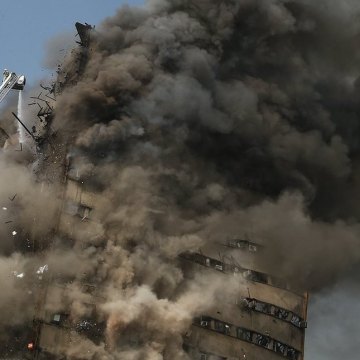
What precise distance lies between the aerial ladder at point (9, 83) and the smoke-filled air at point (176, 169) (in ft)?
27.9

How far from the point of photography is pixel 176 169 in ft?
105

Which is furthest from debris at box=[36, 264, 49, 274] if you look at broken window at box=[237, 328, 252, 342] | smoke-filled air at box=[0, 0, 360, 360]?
broken window at box=[237, 328, 252, 342]

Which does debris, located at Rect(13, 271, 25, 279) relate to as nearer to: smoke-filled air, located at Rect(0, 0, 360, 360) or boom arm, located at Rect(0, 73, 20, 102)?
smoke-filled air, located at Rect(0, 0, 360, 360)

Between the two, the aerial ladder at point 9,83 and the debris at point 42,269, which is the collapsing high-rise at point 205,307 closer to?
the debris at point 42,269

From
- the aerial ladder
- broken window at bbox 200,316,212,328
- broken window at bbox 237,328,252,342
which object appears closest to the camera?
broken window at bbox 200,316,212,328

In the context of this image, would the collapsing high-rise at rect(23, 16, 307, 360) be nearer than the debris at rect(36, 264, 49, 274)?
Yes

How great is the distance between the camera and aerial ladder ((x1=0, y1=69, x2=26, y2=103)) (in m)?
42.7

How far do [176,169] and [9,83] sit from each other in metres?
17.9

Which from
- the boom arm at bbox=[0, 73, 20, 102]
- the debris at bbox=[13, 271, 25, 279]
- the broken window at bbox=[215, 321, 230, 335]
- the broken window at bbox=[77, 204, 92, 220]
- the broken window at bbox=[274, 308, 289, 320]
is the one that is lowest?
the debris at bbox=[13, 271, 25, 279]

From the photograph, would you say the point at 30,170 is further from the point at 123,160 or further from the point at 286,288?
the point at 286,288

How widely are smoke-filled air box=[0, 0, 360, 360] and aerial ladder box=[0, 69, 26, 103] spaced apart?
8.49 m

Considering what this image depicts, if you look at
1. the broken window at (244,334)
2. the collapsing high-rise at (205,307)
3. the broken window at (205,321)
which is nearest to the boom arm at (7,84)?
the collapsing high-rise at (205,307)

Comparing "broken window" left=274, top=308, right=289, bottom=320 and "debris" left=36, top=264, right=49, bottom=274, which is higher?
"broken window" left=274, top=308, right=289, bottom=320

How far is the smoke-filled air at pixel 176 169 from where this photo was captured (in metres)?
28.9
